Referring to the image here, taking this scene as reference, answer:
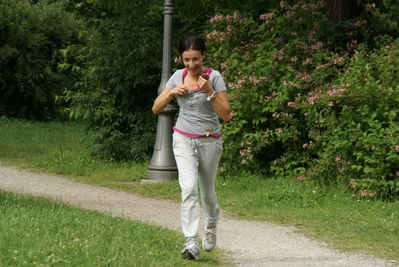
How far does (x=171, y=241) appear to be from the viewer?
7918mm

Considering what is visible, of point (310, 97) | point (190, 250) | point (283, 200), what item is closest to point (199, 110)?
point (190, 250)

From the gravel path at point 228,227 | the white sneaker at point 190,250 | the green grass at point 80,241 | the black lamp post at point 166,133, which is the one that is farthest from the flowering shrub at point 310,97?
the white sneaker at point 190,250

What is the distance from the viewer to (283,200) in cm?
1126

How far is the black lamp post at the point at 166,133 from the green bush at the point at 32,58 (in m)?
13.6

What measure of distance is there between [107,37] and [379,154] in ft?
23.4

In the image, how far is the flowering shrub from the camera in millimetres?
11453

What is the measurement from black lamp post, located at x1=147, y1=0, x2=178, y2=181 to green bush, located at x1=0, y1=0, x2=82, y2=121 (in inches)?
534

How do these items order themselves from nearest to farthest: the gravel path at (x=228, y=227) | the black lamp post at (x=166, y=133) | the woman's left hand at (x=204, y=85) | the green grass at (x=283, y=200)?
the woman's left hand at (x=204, y=85)
the gravel path at (x=228, y=227)
the green grass at (x=283, y=200)
the black lamp post at (x=166, y=133)

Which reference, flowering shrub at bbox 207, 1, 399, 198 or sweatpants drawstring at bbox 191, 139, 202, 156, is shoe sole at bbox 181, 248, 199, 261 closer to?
sweatpants drawstring at bbox 191, 139, 202, 156

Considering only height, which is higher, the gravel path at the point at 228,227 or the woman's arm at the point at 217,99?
the woman's arm at the point at 217,99

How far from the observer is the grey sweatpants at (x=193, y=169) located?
23.7 feet

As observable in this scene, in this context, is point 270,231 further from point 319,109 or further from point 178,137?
point 319,109

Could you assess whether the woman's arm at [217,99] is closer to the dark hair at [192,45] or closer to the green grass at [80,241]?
the dark hair at [192,45]

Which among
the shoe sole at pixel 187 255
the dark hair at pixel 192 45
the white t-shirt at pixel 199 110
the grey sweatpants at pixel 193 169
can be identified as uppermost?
the dark hair at pixel 192 45
